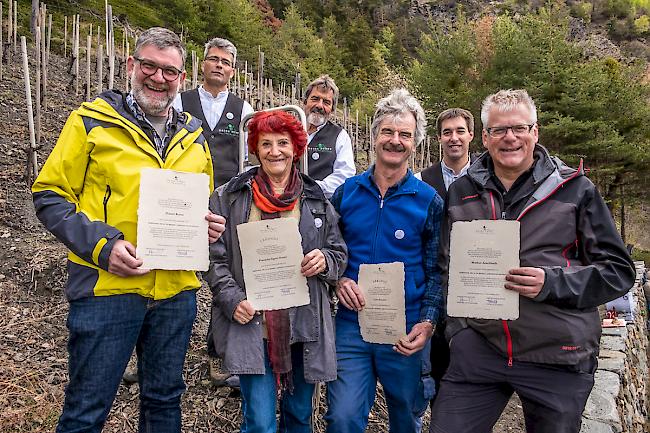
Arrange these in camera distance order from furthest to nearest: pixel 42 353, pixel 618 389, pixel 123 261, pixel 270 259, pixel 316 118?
pixel 618 389 < pixel 42 353 < pixel 316 118 < pixel 270 259 < pixel 123 261

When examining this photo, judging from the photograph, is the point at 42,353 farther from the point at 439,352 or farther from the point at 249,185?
the point at 439,352

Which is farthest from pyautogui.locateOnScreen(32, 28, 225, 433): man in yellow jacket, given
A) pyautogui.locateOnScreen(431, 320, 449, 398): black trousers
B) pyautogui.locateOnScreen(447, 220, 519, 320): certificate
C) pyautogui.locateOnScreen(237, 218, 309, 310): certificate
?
pyautogui.locateOnScreen(431, 320, 449, 398): black trousers

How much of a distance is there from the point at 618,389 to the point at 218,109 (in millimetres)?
3923

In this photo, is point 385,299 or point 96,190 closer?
point 96,190

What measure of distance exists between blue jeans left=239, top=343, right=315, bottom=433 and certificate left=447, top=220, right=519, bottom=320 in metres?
0.72

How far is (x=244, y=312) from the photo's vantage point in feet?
6.67

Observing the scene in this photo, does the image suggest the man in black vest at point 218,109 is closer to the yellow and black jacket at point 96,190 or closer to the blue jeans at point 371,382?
the yellow and black jacket at point 96,190

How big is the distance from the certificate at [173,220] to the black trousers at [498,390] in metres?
1.18

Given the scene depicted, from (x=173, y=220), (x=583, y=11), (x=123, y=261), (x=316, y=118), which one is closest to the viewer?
(x=123, y=261)

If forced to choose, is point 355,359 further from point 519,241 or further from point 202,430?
point 202,430

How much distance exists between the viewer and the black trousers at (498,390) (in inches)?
76.6

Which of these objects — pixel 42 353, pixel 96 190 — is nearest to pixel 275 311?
pixel 96 190

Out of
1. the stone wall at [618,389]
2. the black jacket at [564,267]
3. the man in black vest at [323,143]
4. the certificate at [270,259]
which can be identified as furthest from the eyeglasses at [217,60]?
the stone wall at [618,389]

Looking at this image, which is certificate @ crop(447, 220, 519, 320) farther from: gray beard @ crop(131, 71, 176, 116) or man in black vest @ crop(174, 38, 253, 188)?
man in black vest @ crop(174, 38, 253, 188)
